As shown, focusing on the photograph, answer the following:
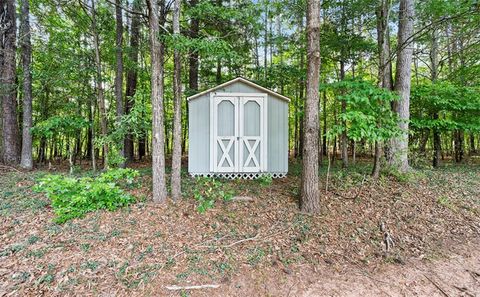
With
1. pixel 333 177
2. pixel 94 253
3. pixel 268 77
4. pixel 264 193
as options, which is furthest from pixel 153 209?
pixel 268 77

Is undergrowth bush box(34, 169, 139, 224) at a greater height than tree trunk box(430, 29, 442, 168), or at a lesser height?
lesser

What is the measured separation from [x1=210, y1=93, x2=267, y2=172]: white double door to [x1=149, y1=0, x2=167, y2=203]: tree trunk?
238cm

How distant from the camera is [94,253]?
3.02m

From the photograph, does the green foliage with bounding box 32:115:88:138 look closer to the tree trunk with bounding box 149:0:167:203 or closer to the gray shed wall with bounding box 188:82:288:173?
the gray shed wall with bounding box 188:82:288:173

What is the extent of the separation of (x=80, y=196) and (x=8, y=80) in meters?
6.44

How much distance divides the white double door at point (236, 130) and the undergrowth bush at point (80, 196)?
2.88 metres

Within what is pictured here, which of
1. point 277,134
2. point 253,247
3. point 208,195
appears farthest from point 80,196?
point 277,134

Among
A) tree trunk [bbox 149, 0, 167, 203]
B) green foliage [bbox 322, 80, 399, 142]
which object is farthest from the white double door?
green foliage [bbox 322, 80, 399, 142]

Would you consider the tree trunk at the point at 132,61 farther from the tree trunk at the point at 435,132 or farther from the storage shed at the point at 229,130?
the tree trunk at the point at 435,132

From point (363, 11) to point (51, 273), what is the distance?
9752mm

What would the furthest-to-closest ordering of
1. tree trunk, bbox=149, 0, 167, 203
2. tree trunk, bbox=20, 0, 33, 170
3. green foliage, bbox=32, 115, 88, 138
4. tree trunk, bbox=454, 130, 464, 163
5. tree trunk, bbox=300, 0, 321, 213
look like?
tree trunk, bbox=454, 130, 464, 163 → tree trunk, bbox=20, 0, 33, 170 → green foliage, bbox=32, 115, 88, 138 → tree trunk, bbox=149, 0, 167, 203 → tree trunk, bbox=300, 0, 321, 213

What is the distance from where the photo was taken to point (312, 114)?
4.07 meters

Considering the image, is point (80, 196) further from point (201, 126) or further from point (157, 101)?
point (201, 126)

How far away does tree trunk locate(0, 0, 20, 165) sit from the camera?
724cm
